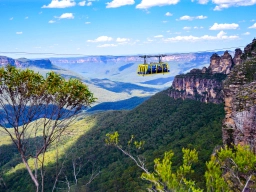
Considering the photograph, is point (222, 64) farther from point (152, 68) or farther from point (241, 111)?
point (241, 111)

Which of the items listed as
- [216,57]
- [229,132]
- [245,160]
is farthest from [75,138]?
[245,160]

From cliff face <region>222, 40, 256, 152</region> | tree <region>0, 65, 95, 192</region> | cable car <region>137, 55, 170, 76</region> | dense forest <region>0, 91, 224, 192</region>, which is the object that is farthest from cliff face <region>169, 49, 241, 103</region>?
tree <region>0, 65, 95, 192</region>

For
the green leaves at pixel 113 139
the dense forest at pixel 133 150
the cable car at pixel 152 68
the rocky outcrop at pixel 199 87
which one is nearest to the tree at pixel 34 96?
the green leaves at pixel 113 139

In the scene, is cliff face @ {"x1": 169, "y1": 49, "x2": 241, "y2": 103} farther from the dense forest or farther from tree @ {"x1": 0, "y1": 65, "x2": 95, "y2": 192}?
tree @ {"x1": 0, "y1": 65, "x2": 95, "y2": 192}

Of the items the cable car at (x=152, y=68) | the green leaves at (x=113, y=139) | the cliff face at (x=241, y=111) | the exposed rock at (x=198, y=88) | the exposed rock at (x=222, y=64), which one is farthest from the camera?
the exposed rock at (x=222, y=64)

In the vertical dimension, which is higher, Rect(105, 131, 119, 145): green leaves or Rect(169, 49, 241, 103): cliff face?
Rect(105, 131, 119, 145): green leaves

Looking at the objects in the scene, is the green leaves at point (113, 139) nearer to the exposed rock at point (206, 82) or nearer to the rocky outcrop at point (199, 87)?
the exposed rock at point (206, 82)
